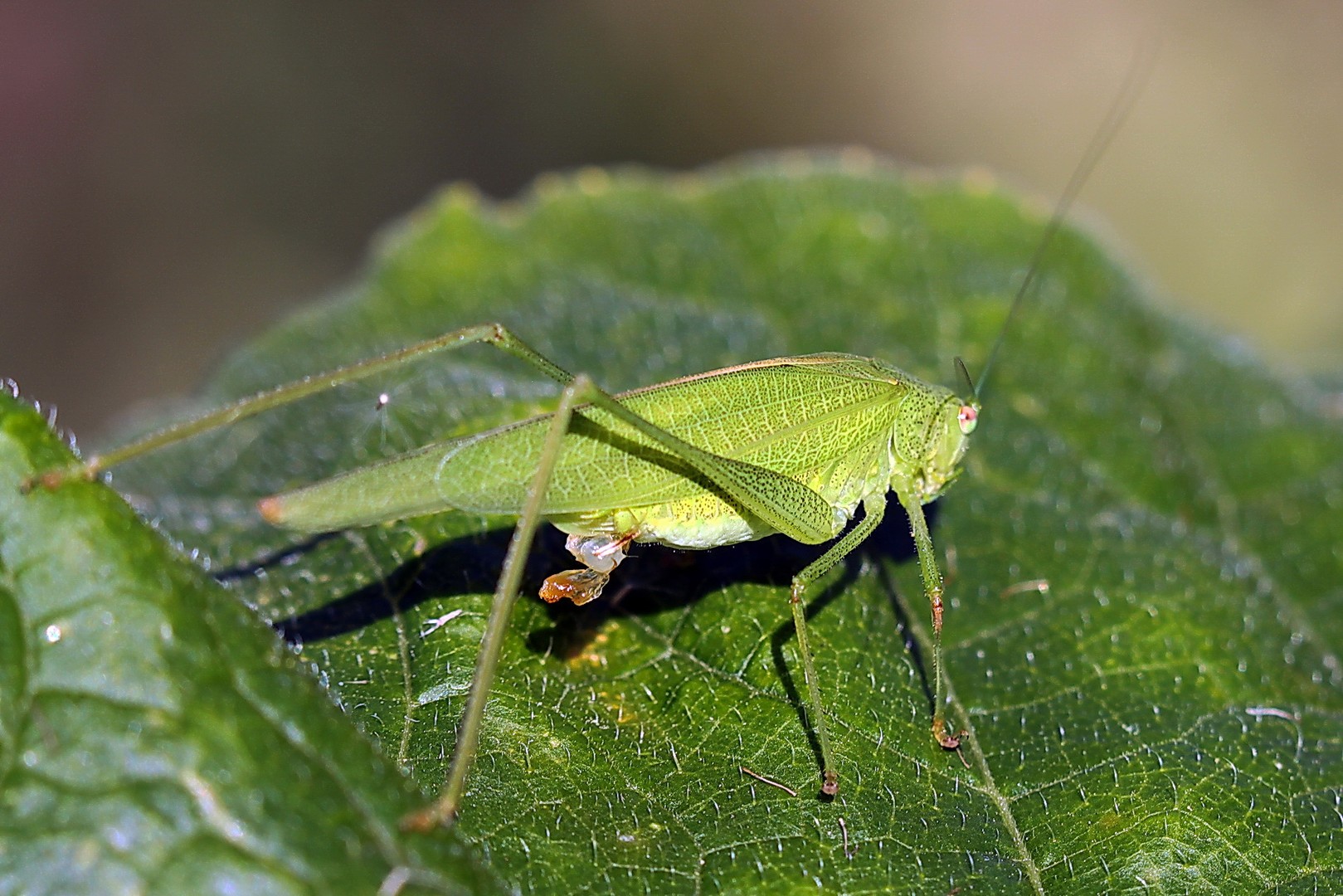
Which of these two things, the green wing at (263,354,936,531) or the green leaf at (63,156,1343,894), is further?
the green wing at (263,354,936,531)

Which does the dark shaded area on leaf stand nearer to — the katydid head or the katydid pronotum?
the katydid pronotum

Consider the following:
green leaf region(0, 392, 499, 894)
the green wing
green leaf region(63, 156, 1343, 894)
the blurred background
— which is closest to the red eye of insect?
the green wing

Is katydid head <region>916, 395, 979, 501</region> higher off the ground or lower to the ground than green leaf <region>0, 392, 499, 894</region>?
higher

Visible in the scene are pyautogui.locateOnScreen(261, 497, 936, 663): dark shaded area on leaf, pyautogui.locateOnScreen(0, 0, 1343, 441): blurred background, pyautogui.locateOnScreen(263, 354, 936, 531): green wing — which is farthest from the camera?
pyautogui.locateOnScreen(0, 0, 1343, 441): blurred background

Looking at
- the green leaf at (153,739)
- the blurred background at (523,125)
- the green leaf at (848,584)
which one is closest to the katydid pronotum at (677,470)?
the green leaf at (848,584)

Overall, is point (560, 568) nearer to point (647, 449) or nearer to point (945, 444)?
point (647, 449)

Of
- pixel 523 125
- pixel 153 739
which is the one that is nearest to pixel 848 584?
pixel 153 739

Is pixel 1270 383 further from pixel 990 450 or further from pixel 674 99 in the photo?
pixel 674 99
